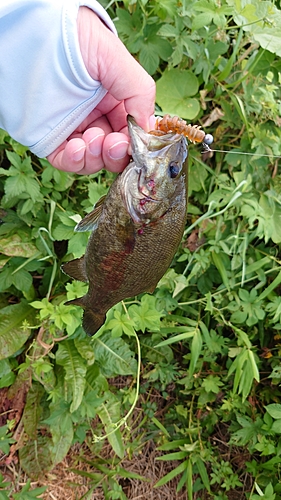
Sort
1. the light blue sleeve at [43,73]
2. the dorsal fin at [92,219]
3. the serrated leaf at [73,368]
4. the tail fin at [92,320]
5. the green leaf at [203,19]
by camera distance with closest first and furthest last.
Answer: the light blue sleeve at [43,73], the dorsal fin at [92,219], the tail fin at [92,320], the green leaf at [203,19], the serrated leaf at [73,368]

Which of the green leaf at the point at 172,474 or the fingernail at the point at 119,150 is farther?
the green leaf at the point at 172,474

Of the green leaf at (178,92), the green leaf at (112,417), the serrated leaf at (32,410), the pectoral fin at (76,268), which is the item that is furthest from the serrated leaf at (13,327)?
the green leaf at (178,92)

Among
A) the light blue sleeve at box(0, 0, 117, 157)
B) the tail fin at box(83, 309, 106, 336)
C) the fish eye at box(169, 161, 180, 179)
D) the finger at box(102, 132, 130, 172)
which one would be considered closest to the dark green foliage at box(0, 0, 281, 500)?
the tail fin at box(83, 309, 106, 336)

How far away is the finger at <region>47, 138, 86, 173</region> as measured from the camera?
1.62m

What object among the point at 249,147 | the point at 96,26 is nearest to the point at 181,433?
the point at 249,147

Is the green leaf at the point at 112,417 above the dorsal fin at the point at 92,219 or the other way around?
the other way around

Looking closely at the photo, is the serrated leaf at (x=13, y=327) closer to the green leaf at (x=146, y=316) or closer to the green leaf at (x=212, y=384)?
the green leaf at (x=146, y=316)

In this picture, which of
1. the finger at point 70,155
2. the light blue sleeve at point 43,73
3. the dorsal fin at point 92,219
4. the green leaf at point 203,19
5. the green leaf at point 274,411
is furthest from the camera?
the green leaf at point 274,411

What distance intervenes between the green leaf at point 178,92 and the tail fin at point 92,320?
1.43 metres

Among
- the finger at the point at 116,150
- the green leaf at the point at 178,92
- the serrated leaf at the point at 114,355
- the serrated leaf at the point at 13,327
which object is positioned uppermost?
the finger at the point at 116,150

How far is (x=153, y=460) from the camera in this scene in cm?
326

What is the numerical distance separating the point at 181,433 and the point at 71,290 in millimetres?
1684

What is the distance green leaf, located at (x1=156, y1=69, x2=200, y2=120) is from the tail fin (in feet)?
4.68

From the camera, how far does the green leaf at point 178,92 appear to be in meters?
2.70
